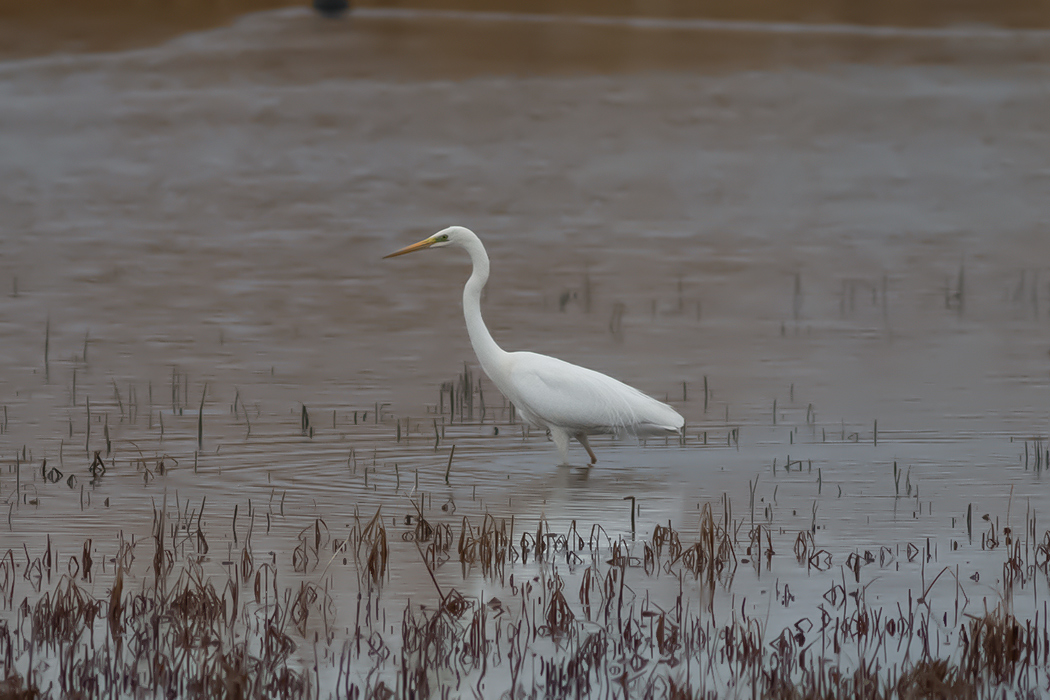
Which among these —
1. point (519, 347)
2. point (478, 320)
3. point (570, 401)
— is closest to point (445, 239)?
point (478, 320)

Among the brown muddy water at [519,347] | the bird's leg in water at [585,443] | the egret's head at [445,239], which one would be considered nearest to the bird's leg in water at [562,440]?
the bird's leg in water at [585,443]

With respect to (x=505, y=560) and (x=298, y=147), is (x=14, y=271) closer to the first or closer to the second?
(x=298, y=147)

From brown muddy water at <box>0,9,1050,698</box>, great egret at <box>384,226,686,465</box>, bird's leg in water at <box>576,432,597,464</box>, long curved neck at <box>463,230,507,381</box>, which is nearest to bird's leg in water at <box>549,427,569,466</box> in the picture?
great egret at <box>384,226,686,465</box>

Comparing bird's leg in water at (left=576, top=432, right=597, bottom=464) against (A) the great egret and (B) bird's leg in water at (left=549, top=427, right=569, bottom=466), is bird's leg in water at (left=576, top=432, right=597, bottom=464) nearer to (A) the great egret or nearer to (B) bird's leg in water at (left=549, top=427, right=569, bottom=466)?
(A) the great egret

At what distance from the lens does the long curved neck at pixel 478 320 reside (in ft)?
30.8

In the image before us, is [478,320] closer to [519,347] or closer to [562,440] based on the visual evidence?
[562,440]

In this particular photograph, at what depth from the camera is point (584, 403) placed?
352 inches

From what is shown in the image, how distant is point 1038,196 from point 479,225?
28.3 ft

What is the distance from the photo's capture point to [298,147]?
1105 inches

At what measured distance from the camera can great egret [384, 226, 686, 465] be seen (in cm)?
896

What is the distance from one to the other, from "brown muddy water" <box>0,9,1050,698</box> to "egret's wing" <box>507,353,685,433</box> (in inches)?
10.9

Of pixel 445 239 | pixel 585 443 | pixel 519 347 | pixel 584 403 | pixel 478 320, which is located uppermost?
pixel 445 239

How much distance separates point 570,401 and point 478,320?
0.89 metres

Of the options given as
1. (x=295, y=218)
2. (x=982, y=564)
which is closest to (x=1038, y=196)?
(x=295, y=218)
